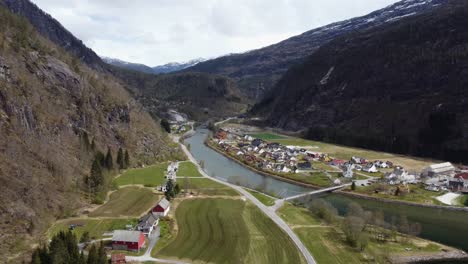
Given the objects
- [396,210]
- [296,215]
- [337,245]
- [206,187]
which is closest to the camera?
[337,245]

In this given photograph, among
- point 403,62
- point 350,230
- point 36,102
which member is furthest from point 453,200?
point 403,62

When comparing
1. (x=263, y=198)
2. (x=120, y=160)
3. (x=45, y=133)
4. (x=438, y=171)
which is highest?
(x=45, y=133)

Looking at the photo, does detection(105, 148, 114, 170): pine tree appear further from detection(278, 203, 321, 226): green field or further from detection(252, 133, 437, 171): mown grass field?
detection(252, 133, 437, 171): mown grass field

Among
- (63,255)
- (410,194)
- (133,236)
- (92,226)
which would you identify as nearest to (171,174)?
(92,226)

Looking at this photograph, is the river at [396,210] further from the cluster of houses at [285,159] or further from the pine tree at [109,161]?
the pine tree at [109,161]

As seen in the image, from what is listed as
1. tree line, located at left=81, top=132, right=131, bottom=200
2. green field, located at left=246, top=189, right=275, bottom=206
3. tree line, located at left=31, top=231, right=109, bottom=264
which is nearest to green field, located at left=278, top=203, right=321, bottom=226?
green field, located at left=246, top=189, right=275, bottom=206

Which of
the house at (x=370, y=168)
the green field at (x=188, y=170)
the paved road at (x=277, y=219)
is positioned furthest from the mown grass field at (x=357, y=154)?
the paved road at (x=277, y=219)

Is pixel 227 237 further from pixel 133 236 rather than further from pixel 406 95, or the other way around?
pixel 406 95

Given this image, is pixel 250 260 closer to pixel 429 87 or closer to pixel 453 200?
pixel 453 200
